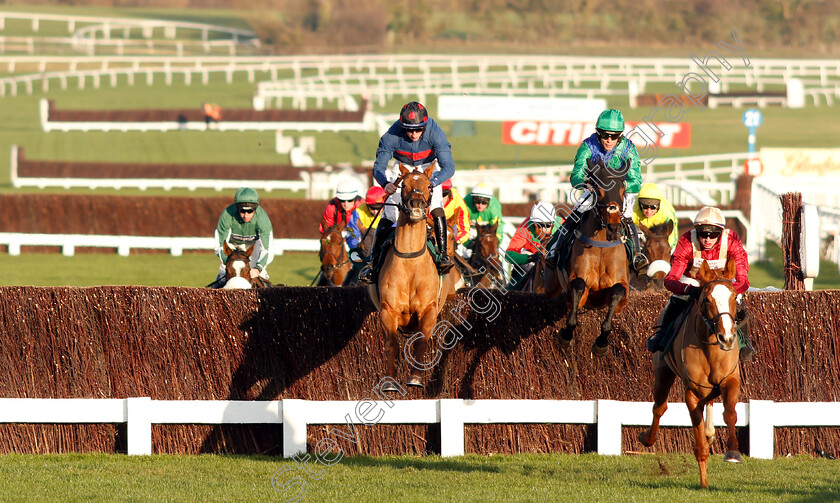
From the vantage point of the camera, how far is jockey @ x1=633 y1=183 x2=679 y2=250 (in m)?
11.8

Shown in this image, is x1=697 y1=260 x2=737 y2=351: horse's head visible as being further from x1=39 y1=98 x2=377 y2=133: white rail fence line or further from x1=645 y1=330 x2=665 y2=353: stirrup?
x1=39 y1=98 x2=377 y2=133: white rail fence line

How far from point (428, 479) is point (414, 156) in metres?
2.90

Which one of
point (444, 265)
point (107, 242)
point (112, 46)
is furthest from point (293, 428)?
point (112, 46)

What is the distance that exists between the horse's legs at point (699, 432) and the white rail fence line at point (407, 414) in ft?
4.00

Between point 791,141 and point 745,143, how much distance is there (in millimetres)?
1451

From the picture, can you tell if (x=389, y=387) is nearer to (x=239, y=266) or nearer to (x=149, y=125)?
(x=239, y=266)

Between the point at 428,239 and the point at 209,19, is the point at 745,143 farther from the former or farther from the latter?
the point at 209,19

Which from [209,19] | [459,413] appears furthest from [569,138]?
[209,19]

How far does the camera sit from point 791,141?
36.4 meters

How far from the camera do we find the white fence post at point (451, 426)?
8805mm

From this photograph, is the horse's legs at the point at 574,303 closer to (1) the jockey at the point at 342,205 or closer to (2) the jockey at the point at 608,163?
(2) the jockey at the point at 608,163

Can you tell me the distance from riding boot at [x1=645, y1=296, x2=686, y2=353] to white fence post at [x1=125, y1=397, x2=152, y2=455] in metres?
3.90

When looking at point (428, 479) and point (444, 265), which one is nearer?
point (428, 479)

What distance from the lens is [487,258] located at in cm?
1228
